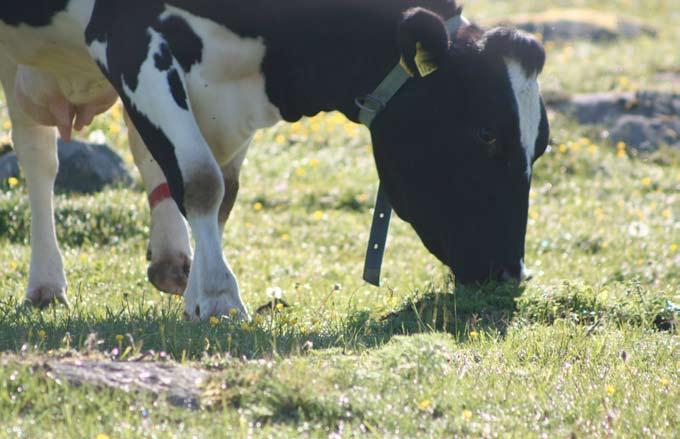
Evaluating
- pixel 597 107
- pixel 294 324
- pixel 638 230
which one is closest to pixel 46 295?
pixel 294 324

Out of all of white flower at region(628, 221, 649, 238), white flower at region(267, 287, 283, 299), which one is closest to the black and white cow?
white flower at region(267, 287, 283, 299)

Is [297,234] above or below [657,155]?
below

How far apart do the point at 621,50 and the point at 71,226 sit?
11.3 metres

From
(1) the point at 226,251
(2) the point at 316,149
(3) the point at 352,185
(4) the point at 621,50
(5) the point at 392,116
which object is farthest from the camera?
(4) the point at 621,50

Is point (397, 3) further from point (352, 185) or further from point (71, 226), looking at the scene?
point (352, 185)

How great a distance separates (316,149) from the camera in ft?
40.5

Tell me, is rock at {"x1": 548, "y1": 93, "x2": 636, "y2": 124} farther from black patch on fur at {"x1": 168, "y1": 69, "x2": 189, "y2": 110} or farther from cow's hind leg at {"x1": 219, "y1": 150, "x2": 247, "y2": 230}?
black patch on fur at {"x1": 168, "y1": 69, "x2": 189, "y2": 110}

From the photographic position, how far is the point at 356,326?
18.4 ft

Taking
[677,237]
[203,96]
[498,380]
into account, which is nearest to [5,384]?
[498,380]

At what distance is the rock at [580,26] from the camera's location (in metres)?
18.9

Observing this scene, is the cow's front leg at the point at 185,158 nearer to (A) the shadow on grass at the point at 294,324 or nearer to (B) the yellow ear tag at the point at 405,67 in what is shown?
(A) the shadow on grass at the point at 294,324

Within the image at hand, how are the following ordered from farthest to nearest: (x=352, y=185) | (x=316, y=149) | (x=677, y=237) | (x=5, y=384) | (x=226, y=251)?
1. (x=316, y=149)
2. (x=352, y=185)
3. (x=677, y=237)
4. (x=226, y=251)
5. (x=5, y=384)

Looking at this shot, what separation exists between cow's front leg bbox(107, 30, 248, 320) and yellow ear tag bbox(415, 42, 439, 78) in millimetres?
1043

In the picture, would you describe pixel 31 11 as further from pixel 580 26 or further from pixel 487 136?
pixel 580 26
